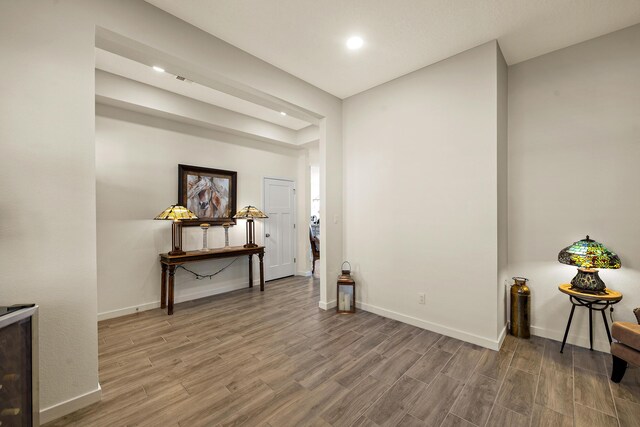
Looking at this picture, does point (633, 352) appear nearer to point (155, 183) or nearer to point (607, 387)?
point (607, 387)

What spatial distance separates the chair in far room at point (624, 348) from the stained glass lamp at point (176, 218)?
4555 millimetres

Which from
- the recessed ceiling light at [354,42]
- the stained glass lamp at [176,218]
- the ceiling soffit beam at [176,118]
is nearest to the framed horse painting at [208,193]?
the stained glass lamp at [176,218]

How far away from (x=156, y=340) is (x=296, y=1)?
11.8 ft

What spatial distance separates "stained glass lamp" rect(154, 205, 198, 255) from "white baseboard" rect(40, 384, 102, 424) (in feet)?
6.73

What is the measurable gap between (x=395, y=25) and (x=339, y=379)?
3.19m

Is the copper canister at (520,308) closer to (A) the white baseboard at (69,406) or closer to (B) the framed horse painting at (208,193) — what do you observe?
(A) the white baseboard at (69,406)

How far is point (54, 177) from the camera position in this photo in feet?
5.61

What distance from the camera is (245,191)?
4.94m

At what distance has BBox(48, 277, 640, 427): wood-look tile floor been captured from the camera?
5.75 ft

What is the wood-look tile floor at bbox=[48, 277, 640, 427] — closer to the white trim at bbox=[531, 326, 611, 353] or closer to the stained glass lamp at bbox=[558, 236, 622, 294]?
the white trim at bbox=[531, 326, 611, 353]

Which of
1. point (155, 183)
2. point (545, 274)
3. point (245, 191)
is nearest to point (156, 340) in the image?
point (155, 183)

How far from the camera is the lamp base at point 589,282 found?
2.37 meters

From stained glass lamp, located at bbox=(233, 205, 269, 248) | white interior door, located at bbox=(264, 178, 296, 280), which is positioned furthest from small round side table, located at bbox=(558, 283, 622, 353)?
white interior door, located at bbox=(264, 178, 296, 280)

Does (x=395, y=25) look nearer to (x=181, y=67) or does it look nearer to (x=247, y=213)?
(x=181, y=67)
